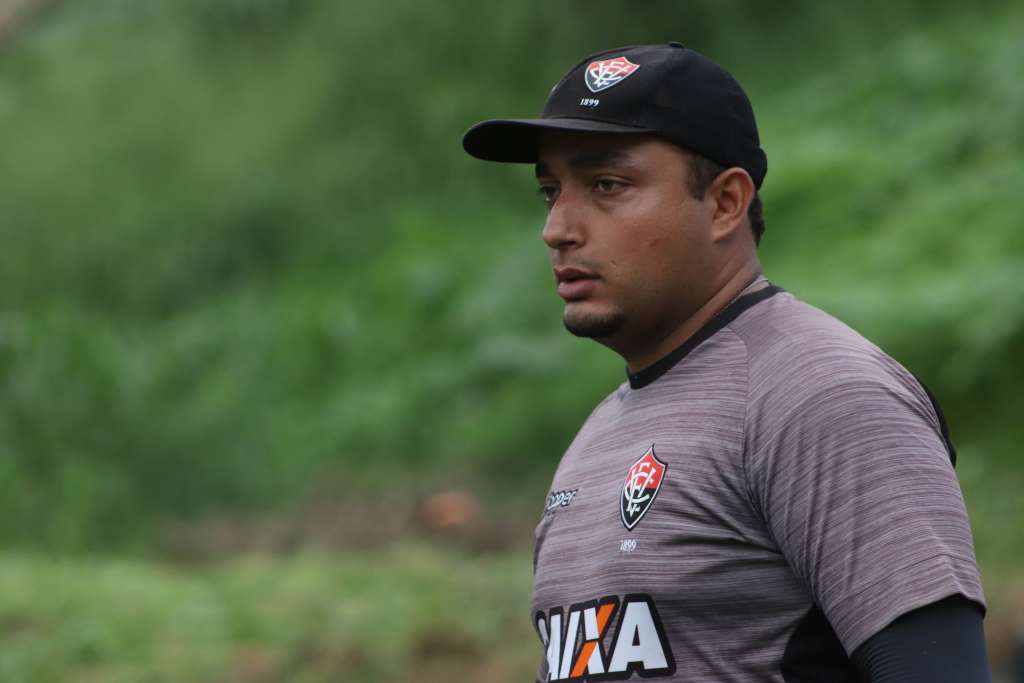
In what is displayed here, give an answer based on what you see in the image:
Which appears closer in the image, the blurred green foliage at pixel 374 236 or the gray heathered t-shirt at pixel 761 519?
the gray heathered t-shirt at pixel 761 519

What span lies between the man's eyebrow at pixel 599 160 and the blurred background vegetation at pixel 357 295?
538cm

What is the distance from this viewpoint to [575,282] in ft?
9.14

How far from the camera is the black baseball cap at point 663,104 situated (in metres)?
2.64

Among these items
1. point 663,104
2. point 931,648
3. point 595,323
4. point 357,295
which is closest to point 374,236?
point 357,295

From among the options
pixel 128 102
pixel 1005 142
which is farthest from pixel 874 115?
pixel 128 102

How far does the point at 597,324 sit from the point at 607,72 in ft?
1.46

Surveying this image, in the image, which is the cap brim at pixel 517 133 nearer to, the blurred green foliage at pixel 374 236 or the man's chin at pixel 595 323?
the man's chin at pixel 595 323

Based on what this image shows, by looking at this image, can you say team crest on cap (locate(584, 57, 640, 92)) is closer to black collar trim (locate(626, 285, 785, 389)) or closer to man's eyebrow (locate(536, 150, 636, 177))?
man's eyebrow (locate(536, 150, 636, 177))

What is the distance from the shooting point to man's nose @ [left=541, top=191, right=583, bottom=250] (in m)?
2.77

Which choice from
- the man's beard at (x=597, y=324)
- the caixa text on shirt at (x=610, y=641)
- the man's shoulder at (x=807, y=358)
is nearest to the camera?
the man's shoulder at (x=807, y=358)

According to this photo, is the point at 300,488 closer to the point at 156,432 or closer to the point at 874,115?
the point at 156,432

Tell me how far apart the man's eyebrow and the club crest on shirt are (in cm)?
50

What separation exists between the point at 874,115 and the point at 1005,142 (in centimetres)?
211

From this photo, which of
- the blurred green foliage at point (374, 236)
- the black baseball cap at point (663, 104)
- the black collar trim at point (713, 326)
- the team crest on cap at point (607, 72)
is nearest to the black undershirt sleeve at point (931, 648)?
the black collar trim at point (713, 326)
